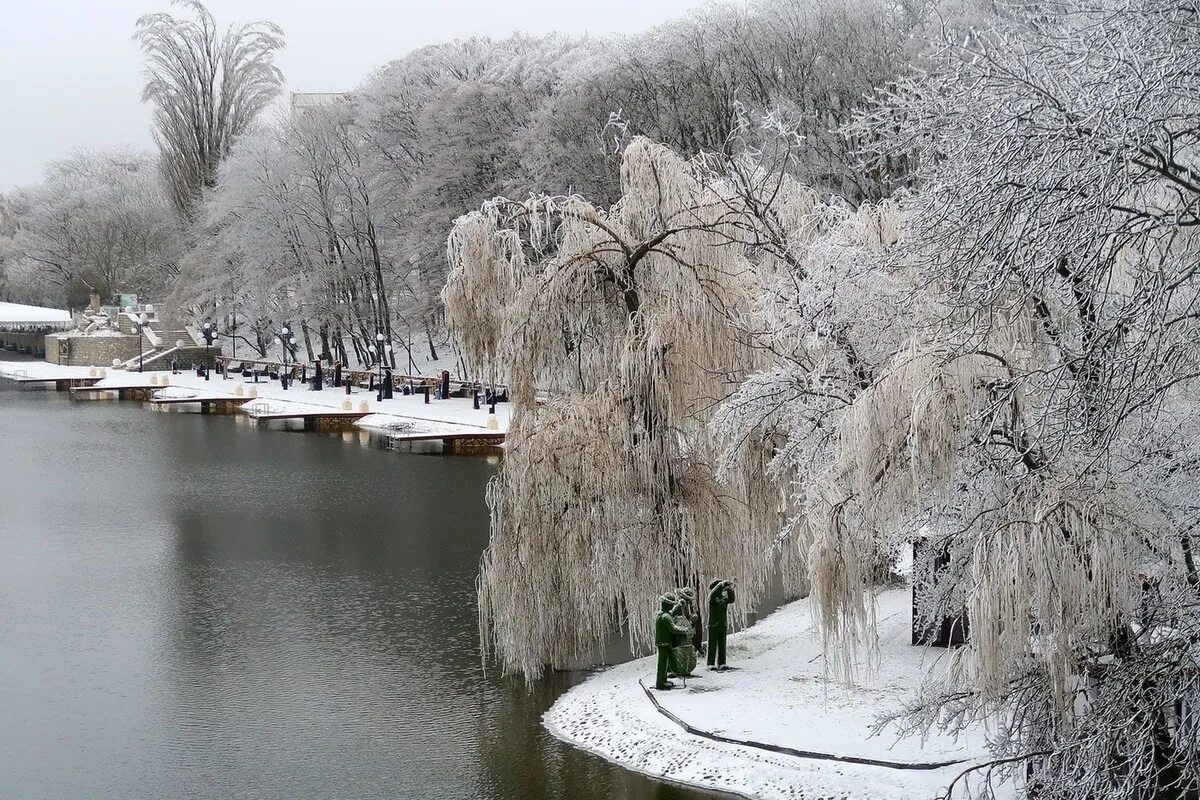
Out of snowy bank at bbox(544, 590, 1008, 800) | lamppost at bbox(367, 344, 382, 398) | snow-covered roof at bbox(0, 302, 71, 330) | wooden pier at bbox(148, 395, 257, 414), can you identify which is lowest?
snowy bank at bbox(544, 590, 1008, 800)

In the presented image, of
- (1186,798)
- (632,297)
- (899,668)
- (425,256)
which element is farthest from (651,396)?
(425,256)

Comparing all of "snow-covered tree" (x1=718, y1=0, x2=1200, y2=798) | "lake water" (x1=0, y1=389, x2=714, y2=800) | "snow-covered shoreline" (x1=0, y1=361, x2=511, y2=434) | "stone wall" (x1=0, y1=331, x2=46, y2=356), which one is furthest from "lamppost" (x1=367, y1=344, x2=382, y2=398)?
"snow-covered tree" (x1=718, y1=0, x2=1200, y2=798)

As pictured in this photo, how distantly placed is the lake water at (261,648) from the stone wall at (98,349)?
123ft

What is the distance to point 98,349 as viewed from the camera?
6588 cm

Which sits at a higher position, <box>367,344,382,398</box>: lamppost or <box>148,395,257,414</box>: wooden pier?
<box>367,344,382,398</box>: lamppost

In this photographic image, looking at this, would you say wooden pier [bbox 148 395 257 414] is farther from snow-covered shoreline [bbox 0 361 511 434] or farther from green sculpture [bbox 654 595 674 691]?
green sculpture [bbox 654 595 674 691]

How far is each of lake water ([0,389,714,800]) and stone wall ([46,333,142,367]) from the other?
37510 millimetres

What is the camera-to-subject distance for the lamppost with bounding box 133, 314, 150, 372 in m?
61.3

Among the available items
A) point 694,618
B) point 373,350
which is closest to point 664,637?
point 694,618

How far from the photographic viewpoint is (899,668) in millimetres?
13461

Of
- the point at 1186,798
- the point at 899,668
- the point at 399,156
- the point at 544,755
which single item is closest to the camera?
the point at 1186,798

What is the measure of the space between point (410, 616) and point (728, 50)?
2374cm

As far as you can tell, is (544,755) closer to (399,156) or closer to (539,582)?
(539,582)

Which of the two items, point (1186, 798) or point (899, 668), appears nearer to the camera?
point (1186, 798)
